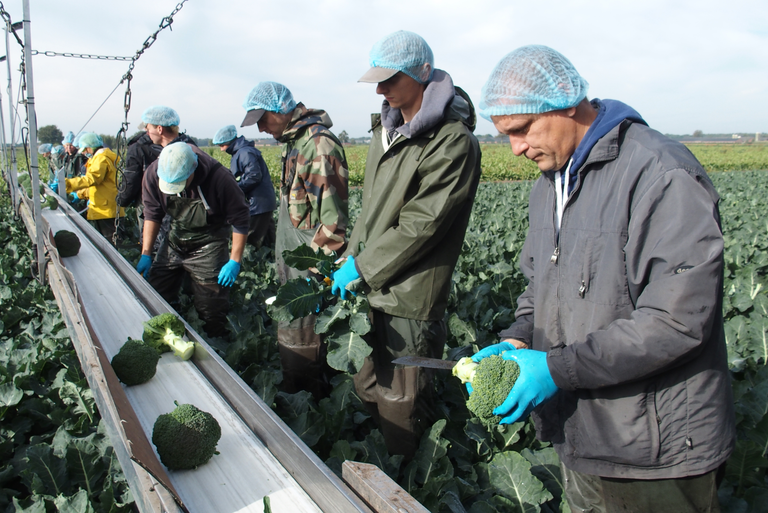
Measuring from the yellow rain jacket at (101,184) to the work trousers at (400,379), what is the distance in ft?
19.9

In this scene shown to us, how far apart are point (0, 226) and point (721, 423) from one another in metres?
9.77

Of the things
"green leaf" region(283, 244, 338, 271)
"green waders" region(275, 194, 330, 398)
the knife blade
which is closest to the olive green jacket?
"green leaf" region(283, 244, 338, 271)

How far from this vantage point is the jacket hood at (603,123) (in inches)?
55.8

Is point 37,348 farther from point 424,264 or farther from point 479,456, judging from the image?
point 479,456

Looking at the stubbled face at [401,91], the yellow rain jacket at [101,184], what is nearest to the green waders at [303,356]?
the stubbled face at [401,91]

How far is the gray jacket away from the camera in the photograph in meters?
1.22

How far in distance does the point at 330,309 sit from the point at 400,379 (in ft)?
1.67

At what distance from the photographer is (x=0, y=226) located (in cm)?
799

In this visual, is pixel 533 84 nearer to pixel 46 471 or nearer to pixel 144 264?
pixel 46 471

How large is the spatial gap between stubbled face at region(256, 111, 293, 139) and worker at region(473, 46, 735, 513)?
245 cm

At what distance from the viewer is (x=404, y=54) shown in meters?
2.31

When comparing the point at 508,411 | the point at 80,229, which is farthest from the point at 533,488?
the point at 80,229

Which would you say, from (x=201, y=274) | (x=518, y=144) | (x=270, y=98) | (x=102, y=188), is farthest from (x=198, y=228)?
(x=102, y=188)

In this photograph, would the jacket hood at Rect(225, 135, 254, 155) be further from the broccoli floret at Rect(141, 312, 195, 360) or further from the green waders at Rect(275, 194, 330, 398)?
the broccoli floret at Rect(141, 312, 195, 360)
